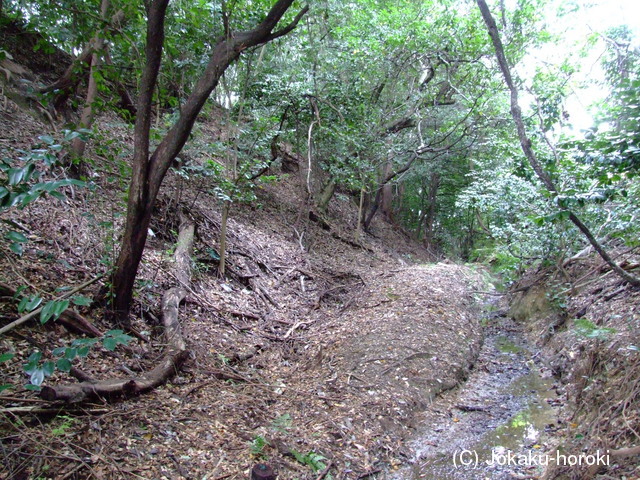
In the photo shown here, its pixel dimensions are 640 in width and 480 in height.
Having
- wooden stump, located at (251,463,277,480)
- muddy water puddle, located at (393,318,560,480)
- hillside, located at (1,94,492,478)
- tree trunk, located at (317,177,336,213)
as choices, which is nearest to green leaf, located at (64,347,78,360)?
hillside, located at (1,94,492,478)

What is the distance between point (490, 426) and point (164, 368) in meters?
3.52

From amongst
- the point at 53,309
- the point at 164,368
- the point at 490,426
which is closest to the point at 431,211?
the point at 490,426

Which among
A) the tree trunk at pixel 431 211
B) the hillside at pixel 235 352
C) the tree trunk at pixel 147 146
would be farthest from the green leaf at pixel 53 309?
the tree trunk at pixel 431 211

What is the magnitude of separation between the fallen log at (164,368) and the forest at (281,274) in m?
0.02

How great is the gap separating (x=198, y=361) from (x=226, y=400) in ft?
2.23

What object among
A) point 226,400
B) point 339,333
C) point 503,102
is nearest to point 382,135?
point 503,102

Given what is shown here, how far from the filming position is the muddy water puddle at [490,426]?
3574 millimetres

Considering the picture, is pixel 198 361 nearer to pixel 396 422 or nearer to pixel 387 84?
pixel 396 422

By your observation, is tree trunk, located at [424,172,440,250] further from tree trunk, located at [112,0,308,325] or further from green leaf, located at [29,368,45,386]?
green leaf, located at [29,368,45,386]

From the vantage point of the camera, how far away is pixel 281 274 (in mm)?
7996

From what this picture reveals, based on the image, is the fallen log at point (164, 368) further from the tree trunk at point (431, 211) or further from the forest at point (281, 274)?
the tree trunk at point (431, 211)

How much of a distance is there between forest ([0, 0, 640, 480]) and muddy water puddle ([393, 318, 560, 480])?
0.13 feet

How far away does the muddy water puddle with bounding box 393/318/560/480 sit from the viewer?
11.7 ft

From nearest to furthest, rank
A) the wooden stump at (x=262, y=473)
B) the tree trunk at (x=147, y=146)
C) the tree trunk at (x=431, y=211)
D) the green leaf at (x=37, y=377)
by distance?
the green leaf at (x=37, y=377) < the wooden stump at (x=262, y=473) < the tree trunk at (x=147, y=146) < the tree trunk at (x=431, y=211)
